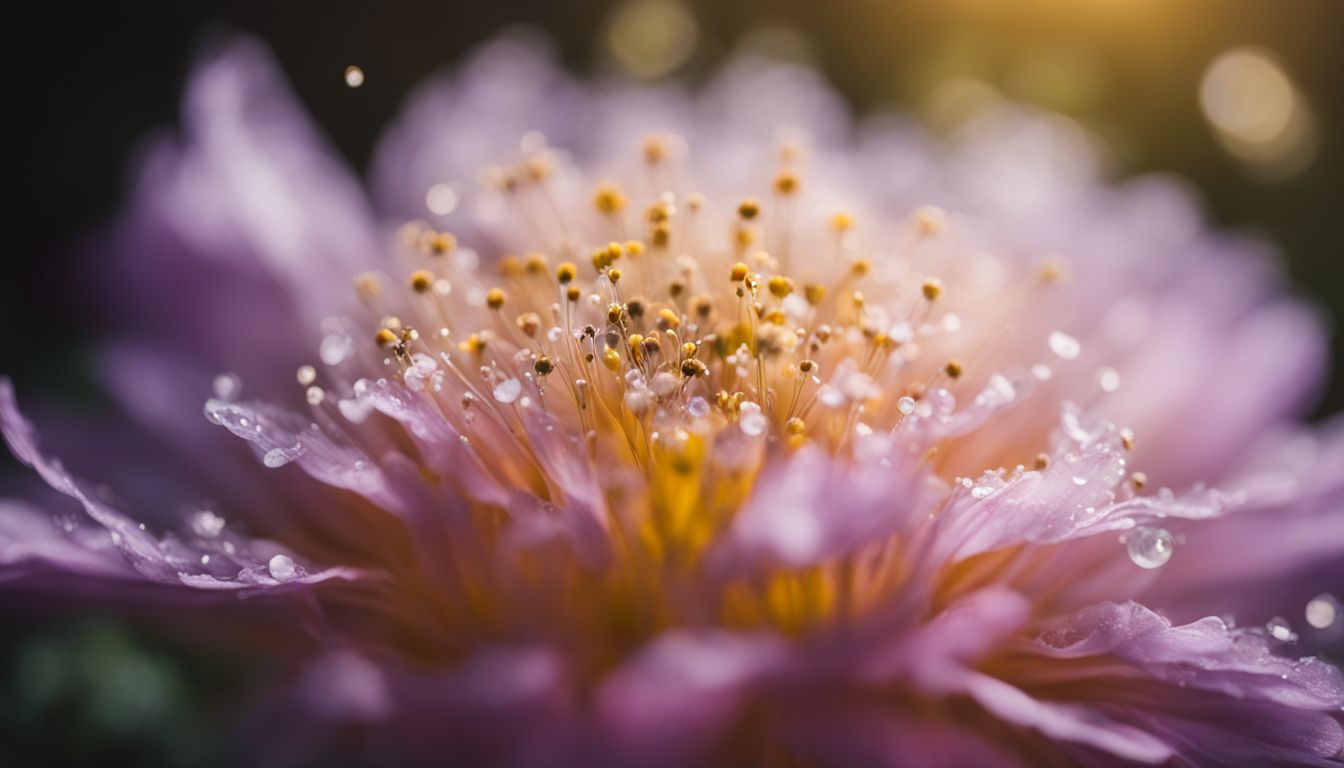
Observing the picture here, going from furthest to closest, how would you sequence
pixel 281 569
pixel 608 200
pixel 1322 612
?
pixel 608 200
pixel 1322 612
pixel 281 569

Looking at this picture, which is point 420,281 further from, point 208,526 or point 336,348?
point 208,526

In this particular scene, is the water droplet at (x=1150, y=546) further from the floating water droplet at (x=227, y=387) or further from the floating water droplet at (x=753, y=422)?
the floating water droplet at (x=227, y=387)

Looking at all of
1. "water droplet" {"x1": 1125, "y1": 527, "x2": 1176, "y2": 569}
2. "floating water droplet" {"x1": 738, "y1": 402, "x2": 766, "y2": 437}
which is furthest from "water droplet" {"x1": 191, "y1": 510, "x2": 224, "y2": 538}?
"water droplet" {"x1": 1125, "y1": 527, "x2": 1176, "y2": 569}

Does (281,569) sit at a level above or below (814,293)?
below

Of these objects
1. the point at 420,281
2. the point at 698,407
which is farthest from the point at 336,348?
the point at 698,407

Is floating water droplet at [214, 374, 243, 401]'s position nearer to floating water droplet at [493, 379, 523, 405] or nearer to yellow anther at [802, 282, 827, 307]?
floating water droplet at [493, 379, 523, 405]

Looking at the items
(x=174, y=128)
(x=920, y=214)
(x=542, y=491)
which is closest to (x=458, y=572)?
(x=542, y=491)

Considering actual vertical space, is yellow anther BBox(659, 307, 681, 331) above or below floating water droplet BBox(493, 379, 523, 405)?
above
